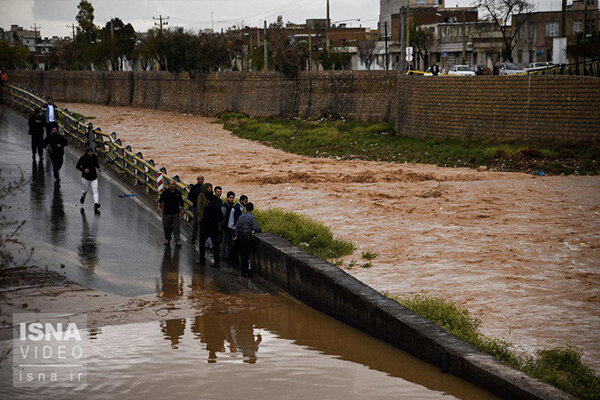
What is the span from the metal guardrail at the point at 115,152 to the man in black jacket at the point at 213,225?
334cm

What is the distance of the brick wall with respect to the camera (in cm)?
3061

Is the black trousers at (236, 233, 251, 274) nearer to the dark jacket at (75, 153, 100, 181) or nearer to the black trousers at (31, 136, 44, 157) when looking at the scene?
the dark jacket at (75, 153, 100, 181)

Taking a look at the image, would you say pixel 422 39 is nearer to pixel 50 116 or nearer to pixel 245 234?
pixel 50 116

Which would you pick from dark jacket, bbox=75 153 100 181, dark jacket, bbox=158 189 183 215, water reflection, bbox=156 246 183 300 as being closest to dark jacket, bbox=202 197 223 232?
water reflection, bbox=156 246 183 300

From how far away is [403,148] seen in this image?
3734 cm

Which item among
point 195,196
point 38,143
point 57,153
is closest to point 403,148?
point 38,143

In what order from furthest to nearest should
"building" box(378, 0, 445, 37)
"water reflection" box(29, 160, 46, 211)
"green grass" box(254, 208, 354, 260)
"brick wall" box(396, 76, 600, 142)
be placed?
1. "building" box(378, 0, 445, 37)
2. "brick wall" box(396, 76, 600, 142)
3. "water reflection" box(29, 160, 46, 211)
4. "green grass" box(254, 208, 354, 260)

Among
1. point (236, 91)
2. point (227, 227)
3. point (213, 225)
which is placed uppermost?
point (236, 91)

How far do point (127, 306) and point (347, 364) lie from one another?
4374mm

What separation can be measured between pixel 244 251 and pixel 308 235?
9.67 feet

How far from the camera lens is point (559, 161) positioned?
2973cm

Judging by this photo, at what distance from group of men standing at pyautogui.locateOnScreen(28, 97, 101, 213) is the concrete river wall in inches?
725

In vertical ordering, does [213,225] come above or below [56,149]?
below

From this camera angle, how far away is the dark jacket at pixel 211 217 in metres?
15.7
